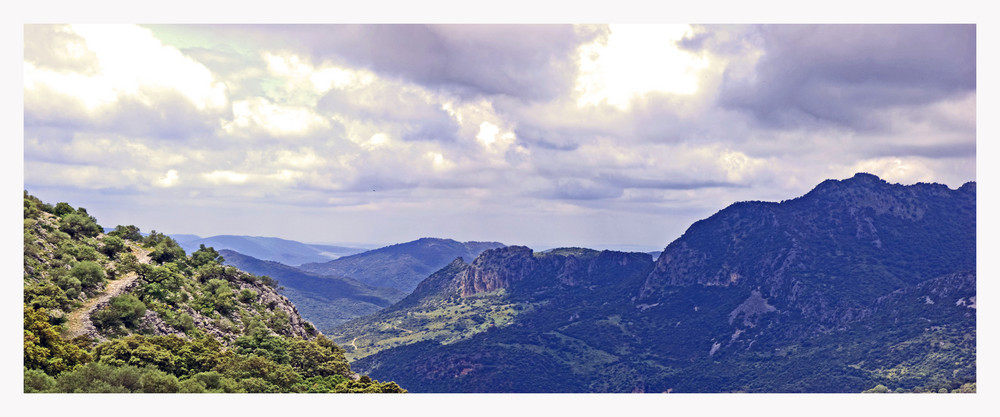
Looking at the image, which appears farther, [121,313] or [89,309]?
[121,313]

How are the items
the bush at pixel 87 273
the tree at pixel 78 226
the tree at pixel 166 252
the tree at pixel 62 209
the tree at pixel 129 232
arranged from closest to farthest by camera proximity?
the bush at pixel 87 273, the tree at pixel 78 226, the tree at pixel 166 252, the tree at pixel 62 209, the tree at pixel 129 232

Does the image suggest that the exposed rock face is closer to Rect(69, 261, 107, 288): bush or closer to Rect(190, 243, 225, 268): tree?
Rect(69, 261, 107, 288): bush

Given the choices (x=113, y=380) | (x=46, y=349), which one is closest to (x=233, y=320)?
(x=46, y=349)

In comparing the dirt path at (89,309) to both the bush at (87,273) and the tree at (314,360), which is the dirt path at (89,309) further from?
the tree at (314,360)

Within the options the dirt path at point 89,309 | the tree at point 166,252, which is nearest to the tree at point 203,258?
the tree at point 166,252

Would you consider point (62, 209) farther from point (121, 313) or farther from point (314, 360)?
point (314, 360)

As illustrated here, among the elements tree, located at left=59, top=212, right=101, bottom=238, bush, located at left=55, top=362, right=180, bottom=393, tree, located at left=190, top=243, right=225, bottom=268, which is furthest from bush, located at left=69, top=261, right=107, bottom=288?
tree, located at left=190, top=243, right=225, bottom=268
